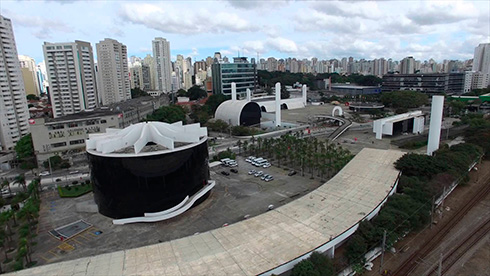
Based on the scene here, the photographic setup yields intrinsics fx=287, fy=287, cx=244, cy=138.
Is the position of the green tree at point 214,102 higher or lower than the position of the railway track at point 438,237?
higher

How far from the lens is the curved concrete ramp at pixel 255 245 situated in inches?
742

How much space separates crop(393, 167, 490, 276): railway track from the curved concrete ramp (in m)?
4.42

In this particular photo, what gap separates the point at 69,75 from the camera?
283 feet

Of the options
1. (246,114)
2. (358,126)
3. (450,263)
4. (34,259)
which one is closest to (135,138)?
(34,259)

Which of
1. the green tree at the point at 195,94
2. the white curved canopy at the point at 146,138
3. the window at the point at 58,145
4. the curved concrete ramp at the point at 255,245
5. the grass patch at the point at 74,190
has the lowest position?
the grass patch at the point at 74,190

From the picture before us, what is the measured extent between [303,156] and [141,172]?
2460 cm

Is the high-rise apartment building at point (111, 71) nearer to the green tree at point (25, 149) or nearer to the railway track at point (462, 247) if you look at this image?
the green tree at point (25, 149)

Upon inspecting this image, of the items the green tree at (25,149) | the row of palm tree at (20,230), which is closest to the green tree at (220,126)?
the green tree at (25,149)

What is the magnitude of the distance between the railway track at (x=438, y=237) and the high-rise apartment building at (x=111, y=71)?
119 m

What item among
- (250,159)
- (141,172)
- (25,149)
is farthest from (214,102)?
(141,172)

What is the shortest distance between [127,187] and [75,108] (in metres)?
74.0

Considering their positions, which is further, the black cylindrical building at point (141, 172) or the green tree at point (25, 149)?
the green tree at point (25, 149)

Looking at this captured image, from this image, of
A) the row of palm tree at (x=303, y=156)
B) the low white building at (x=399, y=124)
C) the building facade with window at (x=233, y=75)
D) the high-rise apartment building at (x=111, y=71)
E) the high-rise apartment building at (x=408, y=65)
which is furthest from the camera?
the high-rise apartment building at (x=408, y=65)

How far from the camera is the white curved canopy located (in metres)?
30.4
